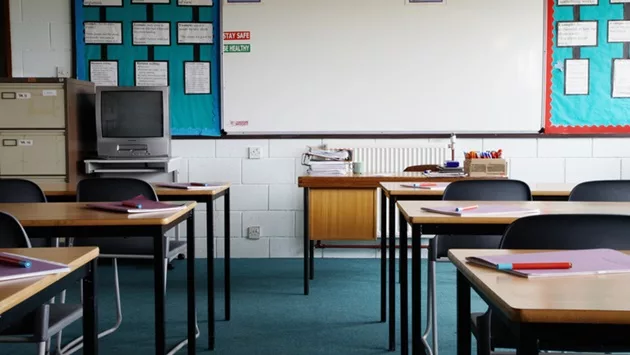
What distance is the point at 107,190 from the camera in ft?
9.17

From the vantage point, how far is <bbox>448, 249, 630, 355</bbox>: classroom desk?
85cm

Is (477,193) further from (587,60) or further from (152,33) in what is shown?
(152,33)

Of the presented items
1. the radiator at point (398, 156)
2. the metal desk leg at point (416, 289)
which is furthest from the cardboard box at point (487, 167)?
the metal desk leg at point (416, 289)

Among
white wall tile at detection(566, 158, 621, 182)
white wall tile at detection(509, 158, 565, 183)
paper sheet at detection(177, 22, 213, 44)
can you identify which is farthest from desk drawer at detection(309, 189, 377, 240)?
white wall tile at detection(566, 158, 621, 182)

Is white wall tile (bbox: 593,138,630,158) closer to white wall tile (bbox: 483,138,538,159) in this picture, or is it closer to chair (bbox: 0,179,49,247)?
white wall tile (bbox: 483,138,538,159)

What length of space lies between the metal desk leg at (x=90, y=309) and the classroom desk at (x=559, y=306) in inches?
34.7

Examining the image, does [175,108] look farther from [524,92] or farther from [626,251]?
[626,251]

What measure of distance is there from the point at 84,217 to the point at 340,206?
7.59 feet

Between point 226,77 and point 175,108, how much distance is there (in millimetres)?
479

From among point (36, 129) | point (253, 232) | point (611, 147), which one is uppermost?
point (36, 129)

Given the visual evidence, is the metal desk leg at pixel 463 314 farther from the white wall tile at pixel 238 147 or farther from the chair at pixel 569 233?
the white wall tile at pixel 238 147

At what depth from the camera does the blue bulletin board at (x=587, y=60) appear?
4750mm

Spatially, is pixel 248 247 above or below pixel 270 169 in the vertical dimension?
below

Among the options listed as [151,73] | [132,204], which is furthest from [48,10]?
[132,204]
